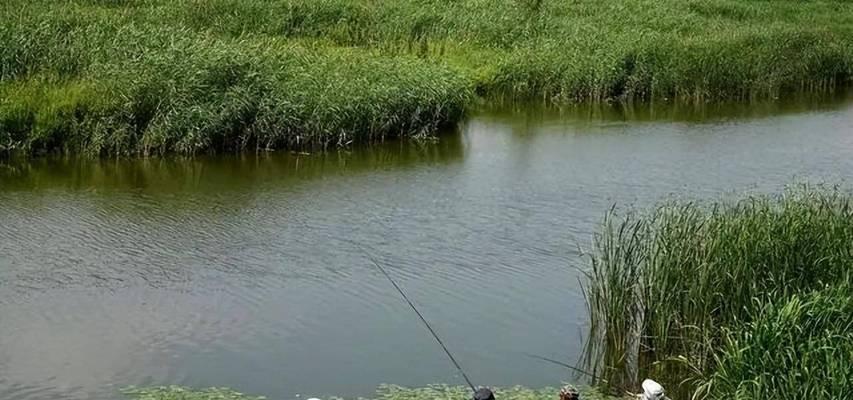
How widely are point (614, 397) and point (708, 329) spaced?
920 mm

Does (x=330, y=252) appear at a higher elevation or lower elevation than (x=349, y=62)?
lower

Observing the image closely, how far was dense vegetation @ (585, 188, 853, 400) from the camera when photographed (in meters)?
7.59

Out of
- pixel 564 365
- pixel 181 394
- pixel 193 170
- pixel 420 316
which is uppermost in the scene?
pixel 193 170

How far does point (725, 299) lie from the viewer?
8.81 meters

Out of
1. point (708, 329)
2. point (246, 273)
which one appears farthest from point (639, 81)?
point (708, 329)

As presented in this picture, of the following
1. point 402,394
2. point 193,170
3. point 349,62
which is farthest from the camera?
point 349,62

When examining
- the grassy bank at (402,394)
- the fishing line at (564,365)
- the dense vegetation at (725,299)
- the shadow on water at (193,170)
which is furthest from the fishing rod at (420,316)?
the shadow on water at (193,170)

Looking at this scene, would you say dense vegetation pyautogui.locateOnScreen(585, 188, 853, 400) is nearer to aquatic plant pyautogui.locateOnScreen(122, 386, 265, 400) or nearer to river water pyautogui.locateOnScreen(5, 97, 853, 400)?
river water pyautogui.locateOnScreen(5, 97, 853, 400)

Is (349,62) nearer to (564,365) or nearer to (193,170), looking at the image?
(193,170)

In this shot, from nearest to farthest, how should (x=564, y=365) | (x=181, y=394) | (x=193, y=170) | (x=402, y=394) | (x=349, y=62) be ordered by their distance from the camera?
(x=181, y=394) → (x=402, y=394) → (x=564, y=365) → (x=193, y=170) → (x=349, y=62)

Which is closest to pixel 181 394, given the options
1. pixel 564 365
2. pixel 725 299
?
pixel 564 365

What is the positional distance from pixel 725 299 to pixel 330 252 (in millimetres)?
5267

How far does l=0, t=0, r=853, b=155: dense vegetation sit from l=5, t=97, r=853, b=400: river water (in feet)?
1.96

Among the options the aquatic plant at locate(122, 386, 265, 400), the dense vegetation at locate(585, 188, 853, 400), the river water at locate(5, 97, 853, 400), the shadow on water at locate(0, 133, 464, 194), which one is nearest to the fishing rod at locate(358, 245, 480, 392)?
the river water at locate(5, 97, 853, 400)
